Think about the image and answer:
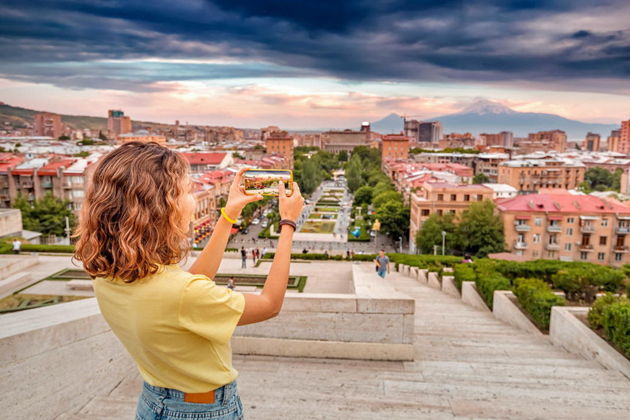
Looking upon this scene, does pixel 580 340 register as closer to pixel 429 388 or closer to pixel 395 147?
pixel 429 388

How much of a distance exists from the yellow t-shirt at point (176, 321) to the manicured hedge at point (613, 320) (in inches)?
242

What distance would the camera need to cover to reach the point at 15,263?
14578 mm

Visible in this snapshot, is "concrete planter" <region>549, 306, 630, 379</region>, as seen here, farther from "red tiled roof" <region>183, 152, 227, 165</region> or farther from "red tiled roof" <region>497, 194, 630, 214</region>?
"red tiled roof" <region>183, 152, 227, 165</region>

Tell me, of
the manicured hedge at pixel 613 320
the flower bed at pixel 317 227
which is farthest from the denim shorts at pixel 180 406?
the flower bed at pixel 317 227

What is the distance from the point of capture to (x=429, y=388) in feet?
15.3

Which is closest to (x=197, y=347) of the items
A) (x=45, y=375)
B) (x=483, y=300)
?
(x=45, y=375)

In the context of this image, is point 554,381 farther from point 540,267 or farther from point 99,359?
point 540,267

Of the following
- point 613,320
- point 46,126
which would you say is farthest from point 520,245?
point 46,126

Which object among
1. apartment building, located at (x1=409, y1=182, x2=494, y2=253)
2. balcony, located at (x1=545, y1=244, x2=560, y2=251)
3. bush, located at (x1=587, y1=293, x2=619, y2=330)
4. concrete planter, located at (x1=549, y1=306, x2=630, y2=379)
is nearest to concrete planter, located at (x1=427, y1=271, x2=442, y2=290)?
concrete planter, located at (x1=549, y1=306, x2=630, y2=379)

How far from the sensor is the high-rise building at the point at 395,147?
122250mm

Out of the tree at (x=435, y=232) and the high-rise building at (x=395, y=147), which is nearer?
the tree at (x=435, y=232)

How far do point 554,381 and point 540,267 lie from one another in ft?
38.3

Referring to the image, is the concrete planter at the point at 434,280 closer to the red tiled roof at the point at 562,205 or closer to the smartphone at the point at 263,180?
the smartphone at the point at 263,180

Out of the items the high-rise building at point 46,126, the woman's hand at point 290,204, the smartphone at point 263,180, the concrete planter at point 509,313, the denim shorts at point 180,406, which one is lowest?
the concrete planter at point 509,313
